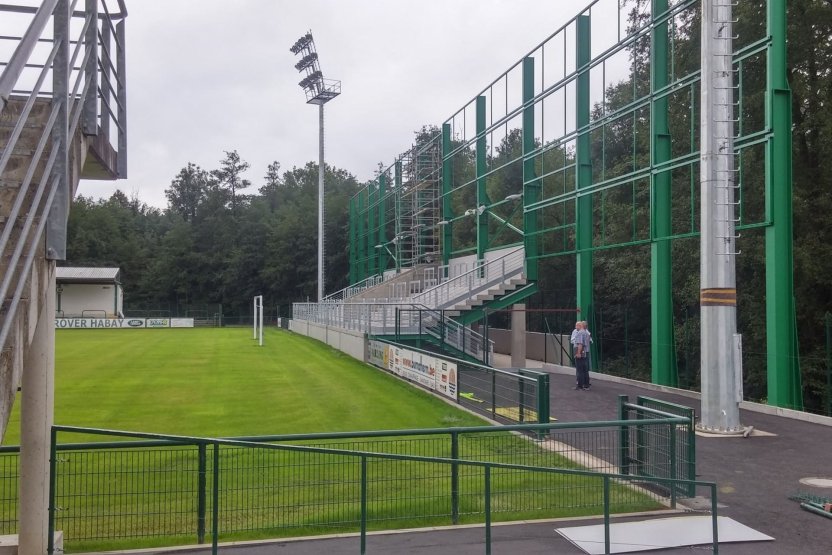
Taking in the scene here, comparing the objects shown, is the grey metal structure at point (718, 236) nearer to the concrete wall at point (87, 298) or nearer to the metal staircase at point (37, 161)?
the metal staircase at point (37, 161)

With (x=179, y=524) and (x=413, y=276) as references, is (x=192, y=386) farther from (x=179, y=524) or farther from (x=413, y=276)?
(x=413, y=276)

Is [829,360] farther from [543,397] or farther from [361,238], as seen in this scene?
[361,238]

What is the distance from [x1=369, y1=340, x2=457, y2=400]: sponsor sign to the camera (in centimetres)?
1919

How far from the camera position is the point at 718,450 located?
42.8 ft

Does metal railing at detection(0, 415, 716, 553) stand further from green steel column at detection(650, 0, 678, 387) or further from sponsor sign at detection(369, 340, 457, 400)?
green steel column at detection(650, 0, 678, 387)

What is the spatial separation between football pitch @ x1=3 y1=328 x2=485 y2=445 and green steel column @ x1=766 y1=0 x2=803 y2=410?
21.8ft

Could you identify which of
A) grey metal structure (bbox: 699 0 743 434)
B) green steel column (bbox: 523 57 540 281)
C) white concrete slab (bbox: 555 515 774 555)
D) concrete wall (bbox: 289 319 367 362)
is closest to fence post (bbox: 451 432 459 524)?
white concrete slab (bbox: 555 515 774 555)

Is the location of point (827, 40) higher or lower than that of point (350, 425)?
higher

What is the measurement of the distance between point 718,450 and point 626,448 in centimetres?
391

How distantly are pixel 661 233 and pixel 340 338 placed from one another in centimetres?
1820

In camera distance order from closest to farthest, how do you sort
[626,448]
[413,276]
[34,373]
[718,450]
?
[34,373], [626,448], [718,450], [413,276]

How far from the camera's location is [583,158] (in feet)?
89.0

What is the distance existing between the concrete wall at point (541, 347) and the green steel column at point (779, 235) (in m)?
13.7

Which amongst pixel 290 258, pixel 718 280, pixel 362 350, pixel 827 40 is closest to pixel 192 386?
pixel 362 350
